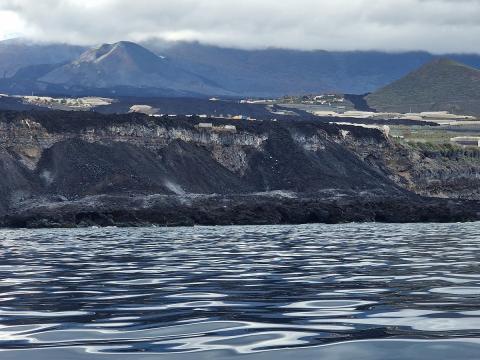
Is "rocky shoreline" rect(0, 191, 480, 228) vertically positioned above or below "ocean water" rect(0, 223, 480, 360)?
below

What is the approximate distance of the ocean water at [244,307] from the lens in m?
13.5

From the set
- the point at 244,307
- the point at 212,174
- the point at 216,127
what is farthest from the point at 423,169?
the point at 244,307

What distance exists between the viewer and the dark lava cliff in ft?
280

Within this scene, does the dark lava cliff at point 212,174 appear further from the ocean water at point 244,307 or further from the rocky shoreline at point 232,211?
the ocean water at point 244,307

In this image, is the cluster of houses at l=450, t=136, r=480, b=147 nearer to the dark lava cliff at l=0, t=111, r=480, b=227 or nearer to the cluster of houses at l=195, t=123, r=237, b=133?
the dark lava cliff at l=0, t=111, r=480, b=227

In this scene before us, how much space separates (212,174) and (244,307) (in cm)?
8979

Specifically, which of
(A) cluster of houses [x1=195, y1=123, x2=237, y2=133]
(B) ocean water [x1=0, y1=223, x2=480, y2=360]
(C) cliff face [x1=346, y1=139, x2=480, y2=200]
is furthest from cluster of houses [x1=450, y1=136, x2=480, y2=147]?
(B) ocean water [x1=0, y1=223, x2=480, y2=360]

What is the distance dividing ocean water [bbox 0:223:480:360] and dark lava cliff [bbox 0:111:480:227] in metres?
51.1

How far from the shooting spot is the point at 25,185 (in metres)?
93.0

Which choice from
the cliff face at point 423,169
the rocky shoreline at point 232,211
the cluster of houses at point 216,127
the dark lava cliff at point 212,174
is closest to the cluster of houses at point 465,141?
the dark lava cliff at point 212,174

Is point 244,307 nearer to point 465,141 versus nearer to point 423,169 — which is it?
Result: point 423,169

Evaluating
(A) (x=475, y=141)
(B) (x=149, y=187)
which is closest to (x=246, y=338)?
(B) (x=149, y=187)

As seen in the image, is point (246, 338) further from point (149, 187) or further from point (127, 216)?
point (149, 187)

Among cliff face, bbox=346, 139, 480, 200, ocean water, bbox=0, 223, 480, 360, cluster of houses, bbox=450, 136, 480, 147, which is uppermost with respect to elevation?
ocean water, bbox=0, 223, 480, 360
